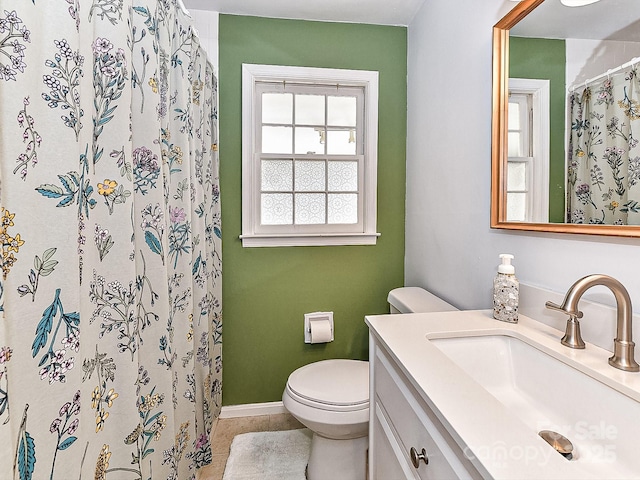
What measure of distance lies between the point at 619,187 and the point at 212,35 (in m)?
2.06

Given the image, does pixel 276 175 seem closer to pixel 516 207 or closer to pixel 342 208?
pixel 342 208

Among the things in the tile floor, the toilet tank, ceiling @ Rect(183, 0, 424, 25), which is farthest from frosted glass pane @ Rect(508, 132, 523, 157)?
the tile floor

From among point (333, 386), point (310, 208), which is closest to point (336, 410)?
point (333, 386)

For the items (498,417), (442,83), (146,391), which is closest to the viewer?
(498,417)

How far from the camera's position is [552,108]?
39.0 inches

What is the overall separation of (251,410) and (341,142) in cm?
179

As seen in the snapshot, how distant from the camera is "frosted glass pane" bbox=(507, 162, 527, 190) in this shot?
3.66ft

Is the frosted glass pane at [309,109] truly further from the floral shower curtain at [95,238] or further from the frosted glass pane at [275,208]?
the floral shower curtain at [95,238]

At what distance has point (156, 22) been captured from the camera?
106cm

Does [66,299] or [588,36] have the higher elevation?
[588,36]

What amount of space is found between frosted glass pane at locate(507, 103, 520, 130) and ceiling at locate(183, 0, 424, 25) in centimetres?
111

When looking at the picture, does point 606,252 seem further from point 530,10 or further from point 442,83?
point 442,83

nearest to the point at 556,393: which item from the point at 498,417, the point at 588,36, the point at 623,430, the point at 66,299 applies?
the point at 623,430

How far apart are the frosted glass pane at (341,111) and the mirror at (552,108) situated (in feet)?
3.34
